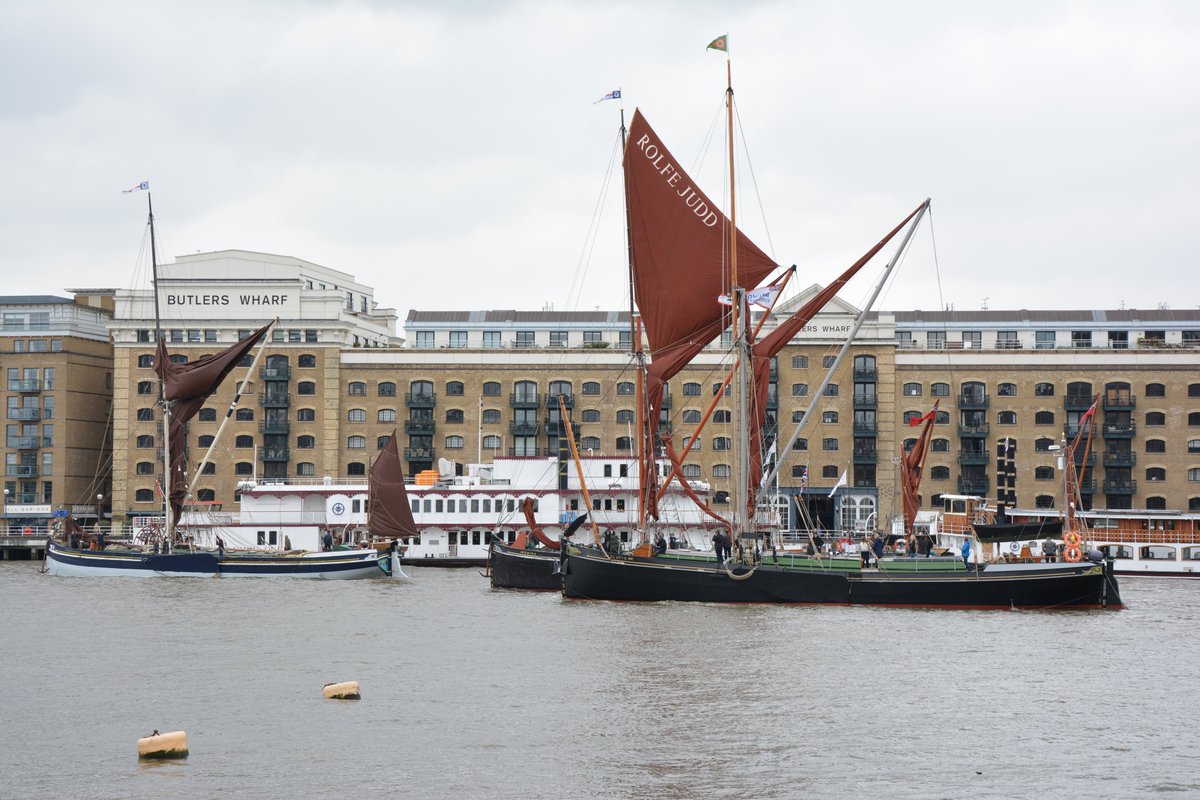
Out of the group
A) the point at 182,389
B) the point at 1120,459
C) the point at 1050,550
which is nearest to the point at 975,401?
the point at 1120,459

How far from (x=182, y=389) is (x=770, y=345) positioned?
37741 millimetres

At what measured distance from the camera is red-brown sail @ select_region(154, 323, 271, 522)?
3219 inches

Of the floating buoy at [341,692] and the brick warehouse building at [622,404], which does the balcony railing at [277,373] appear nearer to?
the brick warehouse building at [622,404]

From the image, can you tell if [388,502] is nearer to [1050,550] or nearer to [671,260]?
[671,260]

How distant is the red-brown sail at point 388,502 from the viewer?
8200 cm

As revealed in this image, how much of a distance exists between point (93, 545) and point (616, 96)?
41836 mm

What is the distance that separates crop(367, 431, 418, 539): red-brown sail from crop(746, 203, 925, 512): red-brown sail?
26.0 meters

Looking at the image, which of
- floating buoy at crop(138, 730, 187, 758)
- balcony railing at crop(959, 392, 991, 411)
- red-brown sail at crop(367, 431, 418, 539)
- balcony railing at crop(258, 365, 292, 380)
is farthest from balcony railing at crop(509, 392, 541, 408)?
floating buoy at crop(138, 730, 187, 758)

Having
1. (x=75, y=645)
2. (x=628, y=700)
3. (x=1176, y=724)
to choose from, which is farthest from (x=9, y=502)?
(x=1176, y=724)

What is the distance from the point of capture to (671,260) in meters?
64.9

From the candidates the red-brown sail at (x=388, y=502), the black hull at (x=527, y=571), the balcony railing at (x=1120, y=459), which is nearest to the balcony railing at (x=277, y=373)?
the red-brown sail at (x=388, y=502)

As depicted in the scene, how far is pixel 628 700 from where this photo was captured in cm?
3403

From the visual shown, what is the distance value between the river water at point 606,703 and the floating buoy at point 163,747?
35cm

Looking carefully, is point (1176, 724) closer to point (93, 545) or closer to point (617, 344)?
point (93, 545)
